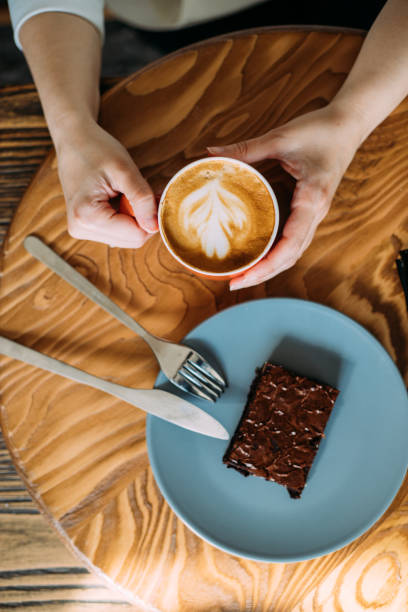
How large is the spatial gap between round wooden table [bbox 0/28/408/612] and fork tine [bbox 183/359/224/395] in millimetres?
112

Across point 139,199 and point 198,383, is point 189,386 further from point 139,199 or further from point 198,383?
point 139,199

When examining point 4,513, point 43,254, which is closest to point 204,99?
point 43,254

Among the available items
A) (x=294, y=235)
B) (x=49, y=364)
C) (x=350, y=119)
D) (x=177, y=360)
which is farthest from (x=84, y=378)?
(x=350, y=119)

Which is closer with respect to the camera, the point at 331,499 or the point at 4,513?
the point at 331,499

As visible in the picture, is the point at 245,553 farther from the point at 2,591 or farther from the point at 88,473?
the point at 2,591

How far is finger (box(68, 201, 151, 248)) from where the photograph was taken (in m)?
0.96

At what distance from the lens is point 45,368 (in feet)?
3.42

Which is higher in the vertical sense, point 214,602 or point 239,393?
point 239,393

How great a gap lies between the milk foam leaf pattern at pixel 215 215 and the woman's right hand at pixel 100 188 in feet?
0.26

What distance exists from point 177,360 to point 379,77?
2.67 feet

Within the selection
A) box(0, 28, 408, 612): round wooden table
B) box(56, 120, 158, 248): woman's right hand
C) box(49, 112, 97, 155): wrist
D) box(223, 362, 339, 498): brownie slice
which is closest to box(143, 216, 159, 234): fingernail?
box(56, 120, 158, 248): woman's right hand

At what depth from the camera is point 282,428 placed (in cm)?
102

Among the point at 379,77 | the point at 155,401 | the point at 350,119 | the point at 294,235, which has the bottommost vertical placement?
the point at 155,401

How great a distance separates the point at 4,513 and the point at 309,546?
4.22 feet
